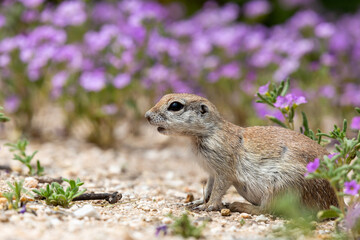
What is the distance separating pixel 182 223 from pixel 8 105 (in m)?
4.34

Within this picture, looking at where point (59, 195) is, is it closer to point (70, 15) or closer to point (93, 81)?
point (93, 81)

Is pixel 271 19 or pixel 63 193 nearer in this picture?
pixel 63 193

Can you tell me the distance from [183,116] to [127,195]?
836 millimetres

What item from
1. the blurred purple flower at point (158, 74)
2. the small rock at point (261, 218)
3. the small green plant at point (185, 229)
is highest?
the blurred purple flower at point (158, 74)

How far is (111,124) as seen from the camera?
669cm

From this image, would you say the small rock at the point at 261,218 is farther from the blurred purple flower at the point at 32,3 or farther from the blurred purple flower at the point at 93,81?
the blurred purple flower at the point at 32,3

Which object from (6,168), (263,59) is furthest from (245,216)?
(263,59)

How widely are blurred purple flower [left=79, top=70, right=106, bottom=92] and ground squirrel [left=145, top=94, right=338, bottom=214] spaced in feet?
7.35

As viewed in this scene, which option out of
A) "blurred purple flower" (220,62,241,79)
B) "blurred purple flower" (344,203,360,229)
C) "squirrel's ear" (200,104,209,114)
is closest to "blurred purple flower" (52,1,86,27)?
"blurred purple flower" (220,62,241,79)

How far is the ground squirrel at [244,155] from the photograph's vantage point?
12.5 ft

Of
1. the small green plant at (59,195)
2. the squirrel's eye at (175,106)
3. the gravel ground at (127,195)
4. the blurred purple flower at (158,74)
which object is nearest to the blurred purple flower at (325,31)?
the blurred purple flower at (158,74)

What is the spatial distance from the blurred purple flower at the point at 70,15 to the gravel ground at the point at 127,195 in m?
1.63

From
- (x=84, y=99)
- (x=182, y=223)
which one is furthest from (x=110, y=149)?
(x=182, y=223)

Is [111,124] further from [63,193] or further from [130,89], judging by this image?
[63,193]
